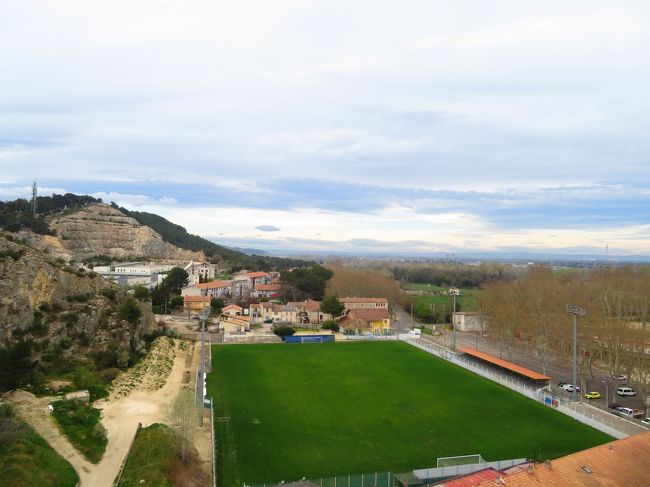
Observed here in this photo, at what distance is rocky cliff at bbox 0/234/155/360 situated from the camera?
29.8m

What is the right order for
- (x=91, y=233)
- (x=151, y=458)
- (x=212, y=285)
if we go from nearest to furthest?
1. (x=151, y=458)
2. (x=212, y=285)
3. (x=91, y=233)

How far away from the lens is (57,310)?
3341cm

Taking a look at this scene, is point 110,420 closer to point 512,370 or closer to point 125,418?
point 125,418

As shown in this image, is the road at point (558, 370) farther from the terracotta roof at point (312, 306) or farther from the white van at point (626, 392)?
the terracotta roof at point (312, 306)

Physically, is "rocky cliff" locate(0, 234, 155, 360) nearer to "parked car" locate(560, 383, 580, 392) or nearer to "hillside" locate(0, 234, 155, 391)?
"hillside" locate(0, 234, 155, 391)

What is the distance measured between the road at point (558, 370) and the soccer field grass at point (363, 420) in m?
5.43

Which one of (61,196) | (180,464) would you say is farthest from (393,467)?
(61,196)

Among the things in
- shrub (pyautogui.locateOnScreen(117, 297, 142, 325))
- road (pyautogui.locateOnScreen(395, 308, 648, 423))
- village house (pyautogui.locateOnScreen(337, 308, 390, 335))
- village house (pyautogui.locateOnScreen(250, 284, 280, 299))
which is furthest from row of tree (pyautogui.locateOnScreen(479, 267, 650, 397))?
village house (pyautogui.locateOnScreen(250, 284, 280, 299))

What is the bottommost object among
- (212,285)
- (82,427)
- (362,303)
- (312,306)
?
(82,427)

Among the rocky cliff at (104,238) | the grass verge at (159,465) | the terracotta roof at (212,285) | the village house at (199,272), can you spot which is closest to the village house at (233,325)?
the terracotta roof at (212,285)

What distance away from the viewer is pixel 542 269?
192 feet

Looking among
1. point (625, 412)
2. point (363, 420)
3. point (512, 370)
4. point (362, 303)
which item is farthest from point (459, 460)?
point (362, 303)

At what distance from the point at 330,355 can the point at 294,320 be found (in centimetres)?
1877

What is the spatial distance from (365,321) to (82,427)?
1562 inches
